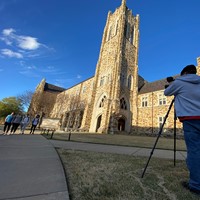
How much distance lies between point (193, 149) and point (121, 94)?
65.7 feet

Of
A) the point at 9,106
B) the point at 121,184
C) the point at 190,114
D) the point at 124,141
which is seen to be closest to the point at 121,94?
the point at 124,141

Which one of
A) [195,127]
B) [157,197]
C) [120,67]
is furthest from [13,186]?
[120,67]

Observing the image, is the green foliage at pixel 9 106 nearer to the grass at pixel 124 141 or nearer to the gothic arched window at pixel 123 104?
the gothic arched window at pixel 123 104

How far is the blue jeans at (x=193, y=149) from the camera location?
1.88 m

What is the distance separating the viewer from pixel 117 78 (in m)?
21.3

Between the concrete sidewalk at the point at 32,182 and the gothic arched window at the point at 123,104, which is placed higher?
the gothic arched window at the point at 123,104

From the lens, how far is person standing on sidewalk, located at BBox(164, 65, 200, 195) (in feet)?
6.26

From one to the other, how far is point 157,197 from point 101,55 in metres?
26.5

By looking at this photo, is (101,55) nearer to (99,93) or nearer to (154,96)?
(99,93)

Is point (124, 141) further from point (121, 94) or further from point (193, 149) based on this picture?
point (121, 94)

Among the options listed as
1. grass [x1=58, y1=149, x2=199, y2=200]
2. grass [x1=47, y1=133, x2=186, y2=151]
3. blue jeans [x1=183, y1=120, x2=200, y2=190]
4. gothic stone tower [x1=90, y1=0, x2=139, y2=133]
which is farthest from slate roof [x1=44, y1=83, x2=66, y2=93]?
blue jeans [x1=183, y1=120, x2=200, y2=190]

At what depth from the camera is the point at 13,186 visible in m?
1.60

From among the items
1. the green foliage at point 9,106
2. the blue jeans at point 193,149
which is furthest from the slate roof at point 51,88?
the blue jeans at point 193,149

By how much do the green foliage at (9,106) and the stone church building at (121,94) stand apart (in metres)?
26.1
